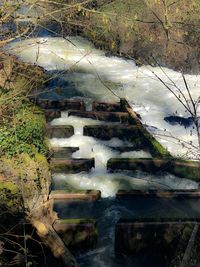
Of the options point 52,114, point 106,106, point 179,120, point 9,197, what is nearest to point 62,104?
point 52,114

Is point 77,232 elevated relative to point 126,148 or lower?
lower

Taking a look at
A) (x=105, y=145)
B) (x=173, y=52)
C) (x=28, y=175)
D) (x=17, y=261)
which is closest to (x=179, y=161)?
(x=105, y=145)

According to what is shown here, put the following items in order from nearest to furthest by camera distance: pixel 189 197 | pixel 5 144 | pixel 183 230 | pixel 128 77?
pixel 183 230, pixel 5 144, pixel 189 197, pixel 128 77

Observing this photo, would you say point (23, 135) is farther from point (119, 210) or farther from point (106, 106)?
point (106, 106)

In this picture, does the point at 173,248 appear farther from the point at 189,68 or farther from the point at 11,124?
the point at 189,68

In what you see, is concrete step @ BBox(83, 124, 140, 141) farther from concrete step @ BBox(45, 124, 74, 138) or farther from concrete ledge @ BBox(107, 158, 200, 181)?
concrete ledge @ BBox(107, 158, 200, 181)

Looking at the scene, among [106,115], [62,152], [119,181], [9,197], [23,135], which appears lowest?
[119,181]
